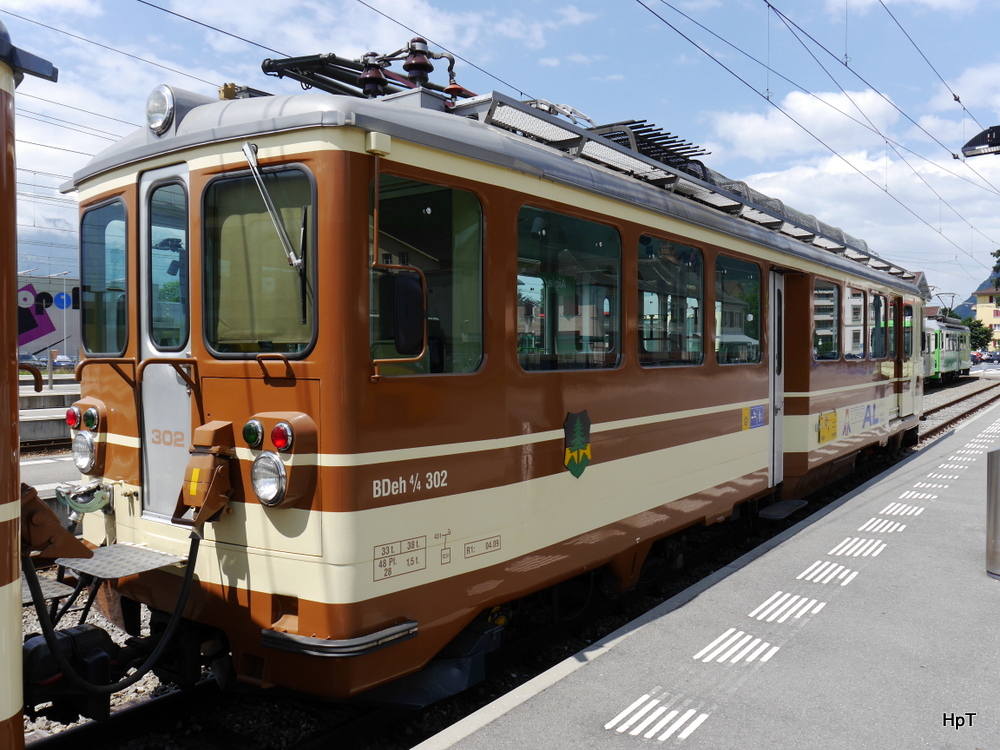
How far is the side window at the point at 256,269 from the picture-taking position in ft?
11.6

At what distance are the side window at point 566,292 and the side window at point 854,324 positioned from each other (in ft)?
18.8

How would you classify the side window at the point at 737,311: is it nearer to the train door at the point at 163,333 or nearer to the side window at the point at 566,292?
Answer: the side window at the point at 566,292

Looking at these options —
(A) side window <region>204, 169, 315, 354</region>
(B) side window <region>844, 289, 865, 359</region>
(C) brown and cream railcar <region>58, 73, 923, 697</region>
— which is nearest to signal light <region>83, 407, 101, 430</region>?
(C) brown and cream railcar <region>58, 73, 923, 697</region>

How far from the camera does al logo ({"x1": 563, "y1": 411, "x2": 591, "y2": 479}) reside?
4.57 m

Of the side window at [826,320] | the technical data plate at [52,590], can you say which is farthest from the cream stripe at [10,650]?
the side window at [826,320]

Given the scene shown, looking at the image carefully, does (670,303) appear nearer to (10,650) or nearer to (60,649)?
(60,649)

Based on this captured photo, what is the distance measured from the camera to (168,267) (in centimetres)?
408

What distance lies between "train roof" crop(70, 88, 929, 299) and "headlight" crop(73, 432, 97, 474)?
56.4 inches

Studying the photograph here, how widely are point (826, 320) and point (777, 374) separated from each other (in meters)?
1.43

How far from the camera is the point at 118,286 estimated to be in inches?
173

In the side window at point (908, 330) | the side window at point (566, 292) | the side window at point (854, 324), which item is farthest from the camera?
the side window at point (908, 330)

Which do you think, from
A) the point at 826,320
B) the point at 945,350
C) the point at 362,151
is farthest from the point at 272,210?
the point at 945,350

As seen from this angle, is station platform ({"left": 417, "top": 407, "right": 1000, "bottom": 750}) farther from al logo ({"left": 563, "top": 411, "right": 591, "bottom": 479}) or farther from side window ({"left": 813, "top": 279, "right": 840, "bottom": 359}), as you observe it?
side window ({"left": 813, "top": 279, "right": 840, "bottom": 359})

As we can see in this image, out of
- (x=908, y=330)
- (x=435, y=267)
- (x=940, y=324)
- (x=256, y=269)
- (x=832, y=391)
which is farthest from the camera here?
(x=940, y=324)
